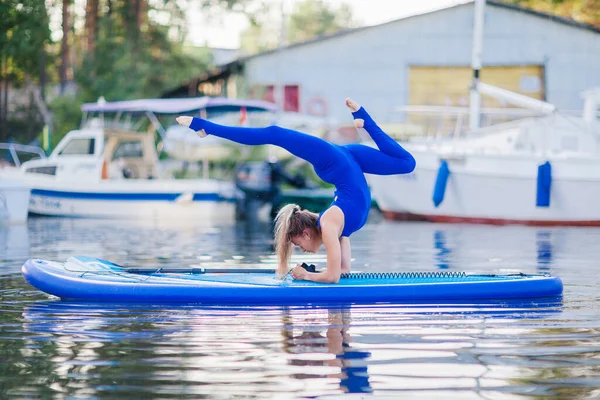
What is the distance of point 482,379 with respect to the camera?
248 inches

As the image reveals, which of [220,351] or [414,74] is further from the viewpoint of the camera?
[414,74]

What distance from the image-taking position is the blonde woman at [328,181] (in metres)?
9.38

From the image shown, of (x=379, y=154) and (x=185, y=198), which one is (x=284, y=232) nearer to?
(x=379, y=154)

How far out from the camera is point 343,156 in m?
9.86

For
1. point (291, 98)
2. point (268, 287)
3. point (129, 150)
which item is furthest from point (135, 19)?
point (268, 287)

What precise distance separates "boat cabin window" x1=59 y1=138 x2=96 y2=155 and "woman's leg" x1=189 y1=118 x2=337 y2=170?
15935 millimetres

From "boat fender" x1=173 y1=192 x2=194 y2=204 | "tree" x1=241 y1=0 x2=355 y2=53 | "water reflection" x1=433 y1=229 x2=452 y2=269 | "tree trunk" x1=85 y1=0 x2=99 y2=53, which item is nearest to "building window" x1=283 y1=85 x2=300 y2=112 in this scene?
"tree trunk" x1=85 y1=0 x2=99 y2=53

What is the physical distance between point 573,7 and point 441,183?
2647 centimetres

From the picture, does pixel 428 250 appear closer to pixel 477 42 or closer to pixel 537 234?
pixel 537 234

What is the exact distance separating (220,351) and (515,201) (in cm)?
1648

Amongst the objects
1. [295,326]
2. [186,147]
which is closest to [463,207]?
[186,147]

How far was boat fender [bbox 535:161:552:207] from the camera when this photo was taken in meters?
22.0

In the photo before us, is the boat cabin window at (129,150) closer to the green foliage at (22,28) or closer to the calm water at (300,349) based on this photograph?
the green foliage at (22,28)

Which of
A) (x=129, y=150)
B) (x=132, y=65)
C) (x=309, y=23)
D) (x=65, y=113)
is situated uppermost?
(x=309, y=23)
